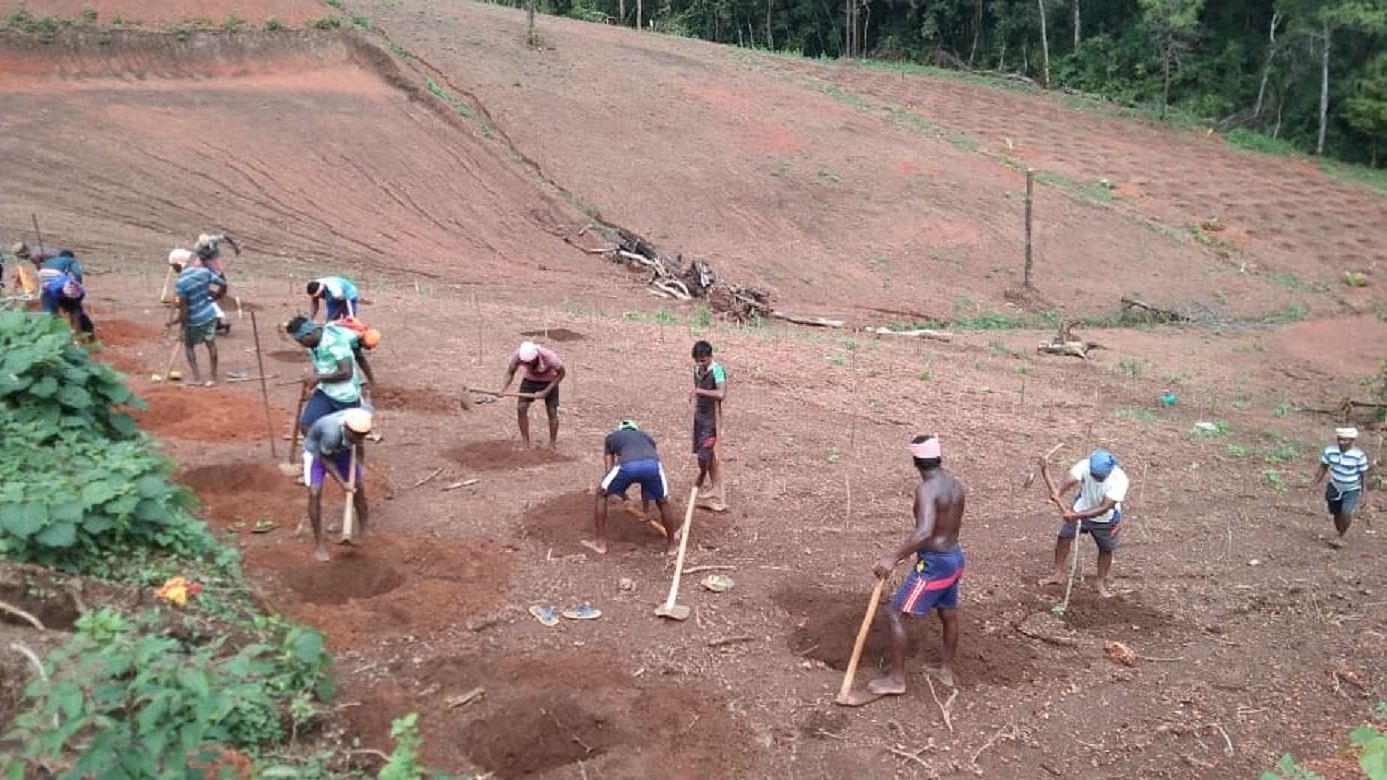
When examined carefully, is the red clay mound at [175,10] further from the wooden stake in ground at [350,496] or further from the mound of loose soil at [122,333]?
the wooden stake in ground at [350,496]

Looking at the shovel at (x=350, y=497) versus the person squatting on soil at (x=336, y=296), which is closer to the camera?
the shovel at (x=350, y=497)

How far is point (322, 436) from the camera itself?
7.09 metres

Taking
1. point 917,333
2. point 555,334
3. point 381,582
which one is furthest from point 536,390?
point 917,333

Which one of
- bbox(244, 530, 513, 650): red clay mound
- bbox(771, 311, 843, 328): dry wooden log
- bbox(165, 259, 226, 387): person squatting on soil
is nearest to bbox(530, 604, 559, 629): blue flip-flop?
bbox(244, 530, 513, 650): red clay mound

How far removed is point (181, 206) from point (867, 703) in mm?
20738

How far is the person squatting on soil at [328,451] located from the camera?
7062mm

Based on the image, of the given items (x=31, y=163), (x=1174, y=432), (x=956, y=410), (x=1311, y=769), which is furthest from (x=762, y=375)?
(x=31, y=163)

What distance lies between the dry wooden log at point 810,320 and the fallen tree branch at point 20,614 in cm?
1715

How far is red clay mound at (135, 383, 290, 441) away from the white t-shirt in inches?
295

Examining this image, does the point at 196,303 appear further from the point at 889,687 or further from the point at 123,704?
the point at 889,687

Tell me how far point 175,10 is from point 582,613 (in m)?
28.4

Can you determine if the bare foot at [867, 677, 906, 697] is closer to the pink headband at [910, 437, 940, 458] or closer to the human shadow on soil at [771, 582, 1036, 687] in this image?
the human shadow on soil at [771, 582, 1036, 687]

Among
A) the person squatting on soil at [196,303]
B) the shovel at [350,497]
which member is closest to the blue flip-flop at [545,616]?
the shovel at [350,497]

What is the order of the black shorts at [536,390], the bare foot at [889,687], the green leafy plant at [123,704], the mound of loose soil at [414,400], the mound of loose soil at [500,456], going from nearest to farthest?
the green leafy plant at [123,704] → the bare foot at [889,687] → the mound of loose soil at [500,456] → the black shorts at [536,390] → the mound of loose soil at [414,400]
